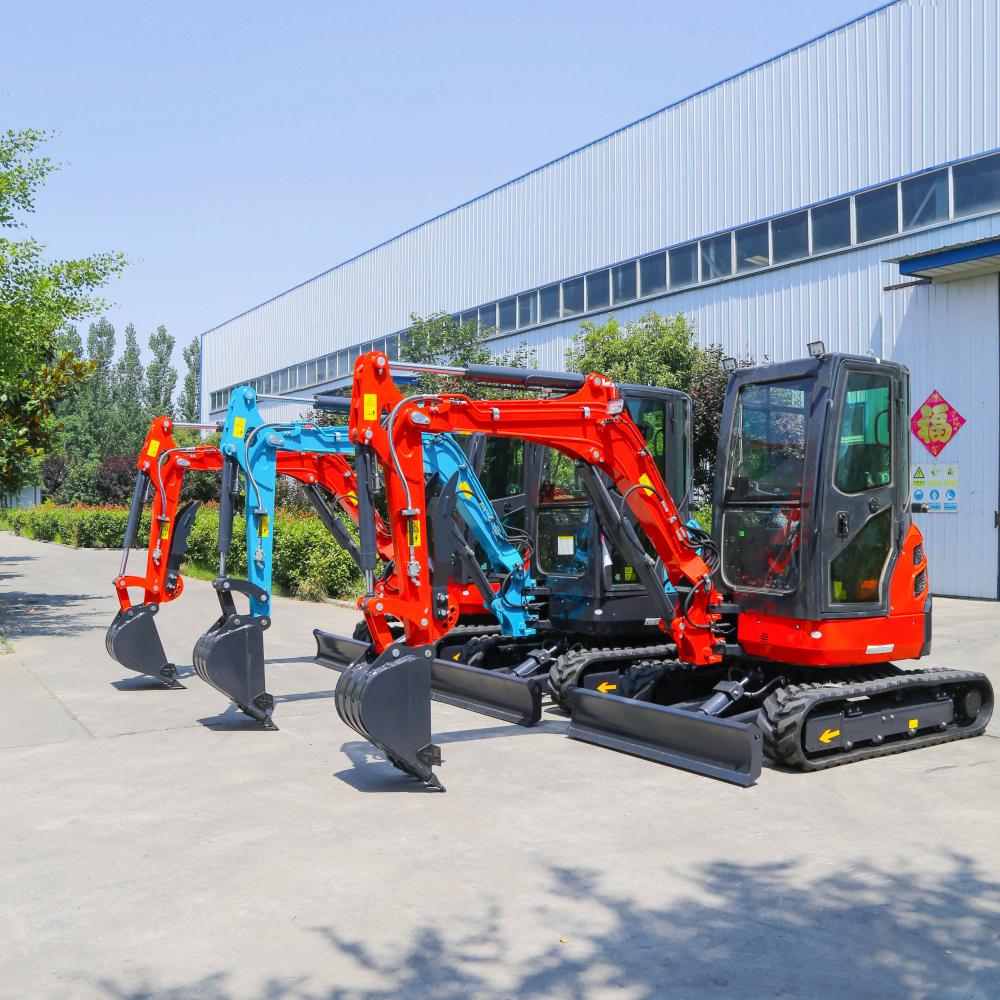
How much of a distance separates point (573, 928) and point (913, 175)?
15898 millimetres

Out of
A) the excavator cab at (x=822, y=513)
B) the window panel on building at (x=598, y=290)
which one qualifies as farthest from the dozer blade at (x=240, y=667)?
the window panel on building at (x=598, y=290)

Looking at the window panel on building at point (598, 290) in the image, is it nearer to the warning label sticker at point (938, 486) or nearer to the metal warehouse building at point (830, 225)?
the metal warehouse building at point (830, 225)

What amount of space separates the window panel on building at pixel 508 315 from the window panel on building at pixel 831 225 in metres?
9.52

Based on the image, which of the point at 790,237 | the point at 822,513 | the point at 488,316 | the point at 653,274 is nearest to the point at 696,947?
the point at 822,513

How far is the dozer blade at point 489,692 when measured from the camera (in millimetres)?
8688

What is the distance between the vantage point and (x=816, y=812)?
6242 millimetres

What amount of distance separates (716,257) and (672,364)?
267 centimetres

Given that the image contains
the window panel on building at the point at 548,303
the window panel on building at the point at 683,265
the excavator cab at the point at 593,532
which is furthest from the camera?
the window panel on building at the point at 548,303

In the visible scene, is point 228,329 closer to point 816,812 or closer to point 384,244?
point 384,244

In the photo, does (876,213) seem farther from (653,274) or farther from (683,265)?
(653,274)

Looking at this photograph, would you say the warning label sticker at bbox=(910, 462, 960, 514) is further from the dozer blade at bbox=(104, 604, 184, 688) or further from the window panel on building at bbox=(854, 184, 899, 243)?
the dozer blade at bbox=(104, 604, 184, 688)

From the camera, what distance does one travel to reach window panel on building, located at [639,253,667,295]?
22.3m

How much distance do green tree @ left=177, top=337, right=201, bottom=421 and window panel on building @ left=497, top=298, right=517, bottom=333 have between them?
5342cm

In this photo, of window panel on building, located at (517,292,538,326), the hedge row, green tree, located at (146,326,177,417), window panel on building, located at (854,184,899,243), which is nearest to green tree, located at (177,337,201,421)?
green tree, located at (146,326,177,417)
